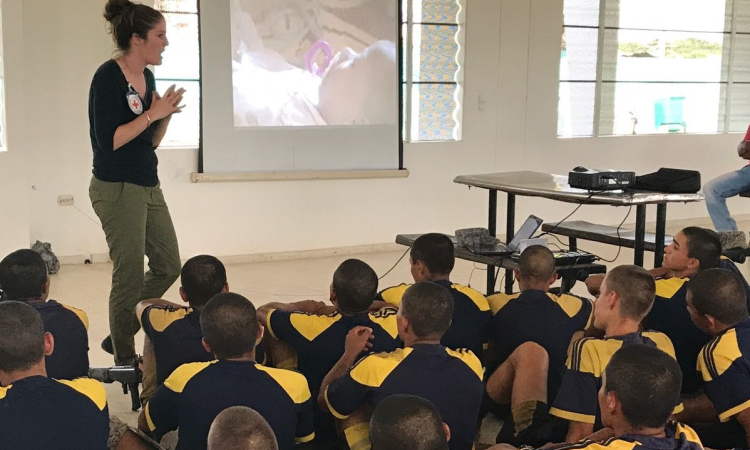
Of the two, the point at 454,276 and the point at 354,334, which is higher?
the point at 354,334

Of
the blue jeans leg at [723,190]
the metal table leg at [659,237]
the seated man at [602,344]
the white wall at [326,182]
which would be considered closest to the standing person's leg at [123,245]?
the seated man at [602,344]

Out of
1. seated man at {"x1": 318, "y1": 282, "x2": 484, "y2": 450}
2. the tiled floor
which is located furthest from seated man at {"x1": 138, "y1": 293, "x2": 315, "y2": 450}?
the tiled floor

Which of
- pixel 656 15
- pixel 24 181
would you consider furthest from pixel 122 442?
pixel 656 15

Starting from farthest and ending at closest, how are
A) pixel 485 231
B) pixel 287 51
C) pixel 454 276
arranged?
pixel 287 51 → pixel 454 276 → pixel 485 231

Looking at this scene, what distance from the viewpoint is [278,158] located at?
611 centimetres

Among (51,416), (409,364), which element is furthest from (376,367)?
(51,416)

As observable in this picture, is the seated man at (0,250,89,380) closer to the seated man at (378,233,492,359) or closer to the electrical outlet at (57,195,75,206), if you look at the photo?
the seated man at (378,233,492,359)

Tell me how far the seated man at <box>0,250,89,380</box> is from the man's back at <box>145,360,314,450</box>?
464 mm

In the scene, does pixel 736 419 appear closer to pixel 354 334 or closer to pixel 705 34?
pixel 354 334

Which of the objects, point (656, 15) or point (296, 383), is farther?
point (656, 15)

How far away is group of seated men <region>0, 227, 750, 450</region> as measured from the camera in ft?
5.83

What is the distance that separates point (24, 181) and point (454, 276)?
2806 millimetres

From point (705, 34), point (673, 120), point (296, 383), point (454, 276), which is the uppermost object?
point (705, 34)

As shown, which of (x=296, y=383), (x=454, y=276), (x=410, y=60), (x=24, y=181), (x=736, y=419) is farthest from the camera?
(x=410, y=60)
